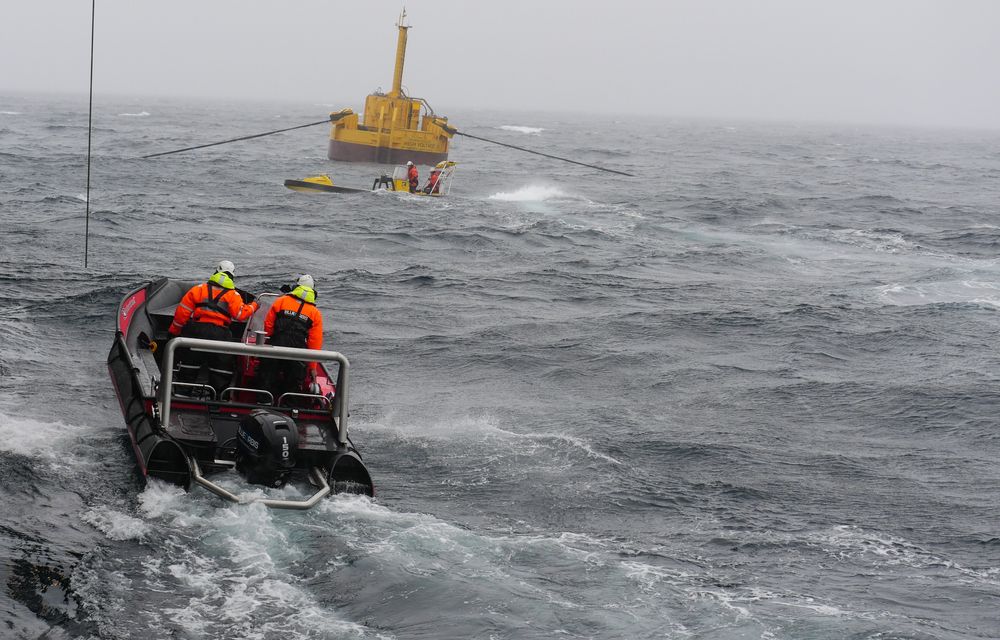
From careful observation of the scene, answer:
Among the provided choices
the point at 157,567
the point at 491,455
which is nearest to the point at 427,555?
the point at 157,567

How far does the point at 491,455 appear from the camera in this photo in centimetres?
1127

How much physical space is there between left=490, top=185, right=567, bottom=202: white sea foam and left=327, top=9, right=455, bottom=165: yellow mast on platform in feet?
35.9

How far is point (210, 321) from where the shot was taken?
10.9 metres

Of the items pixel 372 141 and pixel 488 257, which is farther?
pixel 372 141

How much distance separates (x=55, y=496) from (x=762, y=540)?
6394 millimetres

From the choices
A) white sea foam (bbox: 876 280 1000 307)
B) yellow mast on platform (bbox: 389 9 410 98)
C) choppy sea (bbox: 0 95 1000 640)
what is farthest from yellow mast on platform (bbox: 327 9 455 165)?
white sea foam (bbox: 876 280 1000 307)

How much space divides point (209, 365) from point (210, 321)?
1.53 feet

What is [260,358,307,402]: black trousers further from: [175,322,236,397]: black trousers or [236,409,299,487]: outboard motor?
[236,409,299,487]: outboard motor

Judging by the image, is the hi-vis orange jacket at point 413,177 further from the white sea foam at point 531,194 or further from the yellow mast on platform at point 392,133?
the yellow mast on platform at point 392,133

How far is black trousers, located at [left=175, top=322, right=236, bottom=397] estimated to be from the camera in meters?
10.8

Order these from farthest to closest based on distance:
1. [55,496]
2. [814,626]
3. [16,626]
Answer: [55,496] → [814,626] → [16,626]

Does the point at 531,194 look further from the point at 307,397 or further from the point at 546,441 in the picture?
the point at 307,397

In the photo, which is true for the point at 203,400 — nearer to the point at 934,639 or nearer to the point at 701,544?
the point at 701,544

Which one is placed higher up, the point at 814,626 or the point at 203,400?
the point at 203,400
